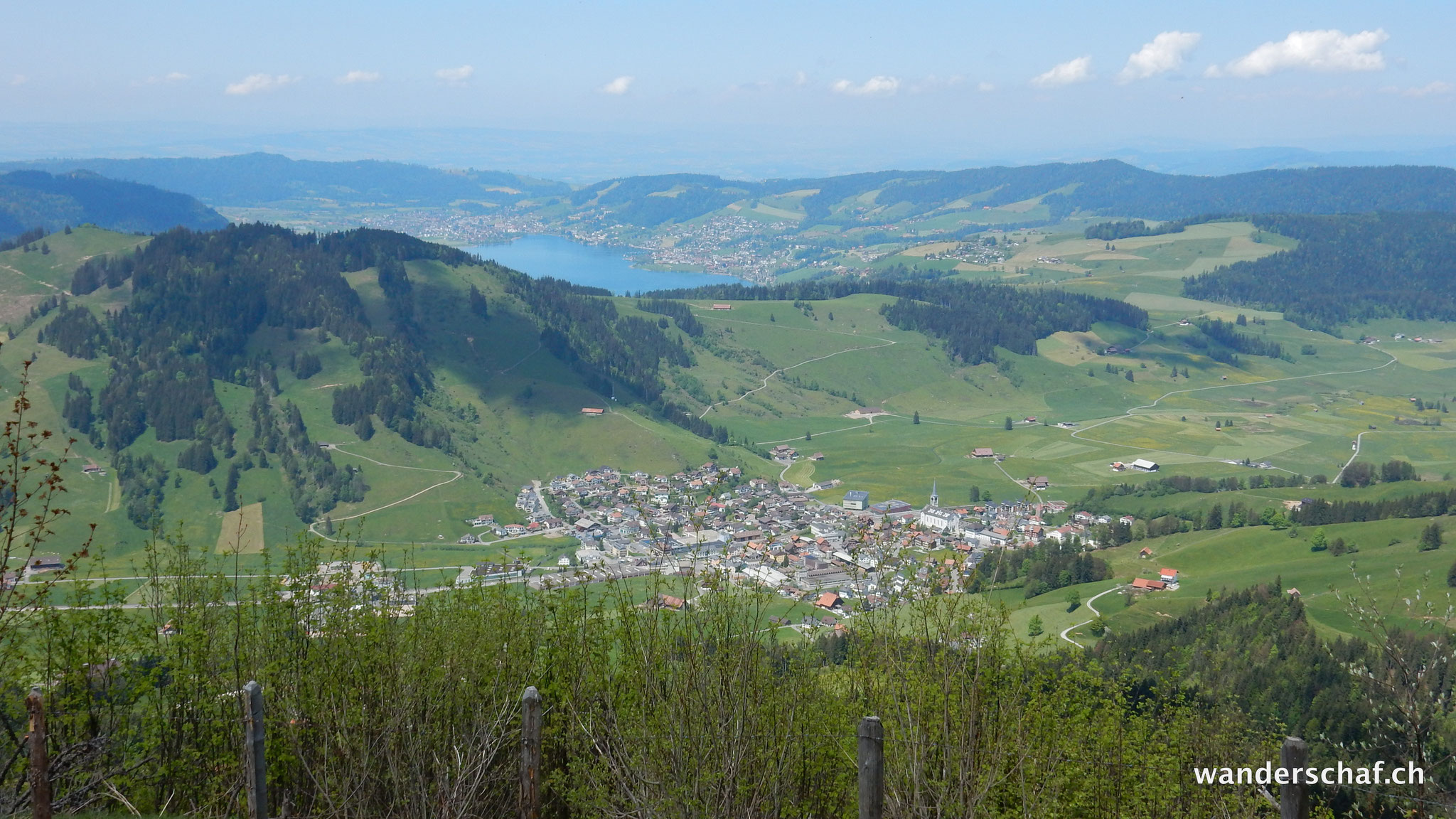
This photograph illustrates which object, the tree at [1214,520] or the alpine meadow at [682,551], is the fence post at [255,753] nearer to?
the alpine meadow at [682,551]

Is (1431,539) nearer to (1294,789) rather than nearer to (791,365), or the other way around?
(1294,789)

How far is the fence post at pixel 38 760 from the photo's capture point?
877 cm

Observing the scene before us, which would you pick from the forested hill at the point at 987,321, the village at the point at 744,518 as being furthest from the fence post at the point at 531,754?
the forested hill at the point at 987,321

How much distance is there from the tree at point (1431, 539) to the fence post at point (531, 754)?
77.1 m

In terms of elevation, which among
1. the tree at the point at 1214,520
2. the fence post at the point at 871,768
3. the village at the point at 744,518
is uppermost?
the fence post at the point at 871,768

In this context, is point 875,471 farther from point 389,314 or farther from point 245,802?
point 245,802

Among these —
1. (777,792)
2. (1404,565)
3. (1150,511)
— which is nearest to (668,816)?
(777,792)

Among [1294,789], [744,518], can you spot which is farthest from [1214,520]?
[1294,789]

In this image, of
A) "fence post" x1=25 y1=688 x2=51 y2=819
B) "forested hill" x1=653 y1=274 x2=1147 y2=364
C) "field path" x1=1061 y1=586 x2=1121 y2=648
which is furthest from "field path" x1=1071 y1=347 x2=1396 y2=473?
"fence post" x1=25 y1=688 x2=51 y2=819

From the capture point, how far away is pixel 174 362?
4560 inches

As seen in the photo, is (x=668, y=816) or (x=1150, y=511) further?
(x=1150, y=511)

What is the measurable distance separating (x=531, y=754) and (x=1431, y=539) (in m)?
79.3

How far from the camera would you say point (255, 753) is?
9.93 metres

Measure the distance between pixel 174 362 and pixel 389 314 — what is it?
99.4 feet
